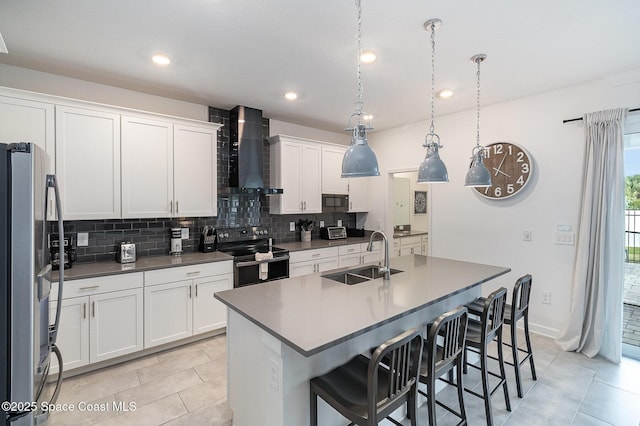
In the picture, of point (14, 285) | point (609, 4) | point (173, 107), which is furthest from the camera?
point (173, 107)

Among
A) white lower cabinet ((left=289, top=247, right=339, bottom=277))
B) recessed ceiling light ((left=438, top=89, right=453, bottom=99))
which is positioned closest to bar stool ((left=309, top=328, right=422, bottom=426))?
white lower cabinet ((left=289, top=247, right=339, bottom=277))

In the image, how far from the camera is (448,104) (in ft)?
12.5

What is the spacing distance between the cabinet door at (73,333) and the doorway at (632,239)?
505 cm

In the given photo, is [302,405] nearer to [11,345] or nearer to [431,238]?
[11,345]

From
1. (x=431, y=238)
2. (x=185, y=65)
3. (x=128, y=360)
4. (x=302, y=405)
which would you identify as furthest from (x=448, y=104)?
(x=128, y=360)

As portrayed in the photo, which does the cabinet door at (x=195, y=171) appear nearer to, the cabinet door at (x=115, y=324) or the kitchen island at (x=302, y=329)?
the cabinet door at (x=115, y=324)

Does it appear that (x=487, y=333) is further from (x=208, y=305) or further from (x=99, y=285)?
(x=99, y=285)

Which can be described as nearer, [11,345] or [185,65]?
[11,345]

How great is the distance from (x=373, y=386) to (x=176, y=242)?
2913 millimetres

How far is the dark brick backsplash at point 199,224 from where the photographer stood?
3.13 meters

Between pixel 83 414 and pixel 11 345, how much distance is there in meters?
1.53

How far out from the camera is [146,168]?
3164mm

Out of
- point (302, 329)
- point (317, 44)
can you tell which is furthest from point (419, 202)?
point (302, 329)

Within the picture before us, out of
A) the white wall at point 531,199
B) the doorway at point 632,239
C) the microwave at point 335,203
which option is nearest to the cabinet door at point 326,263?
the microwave at point 335,203
